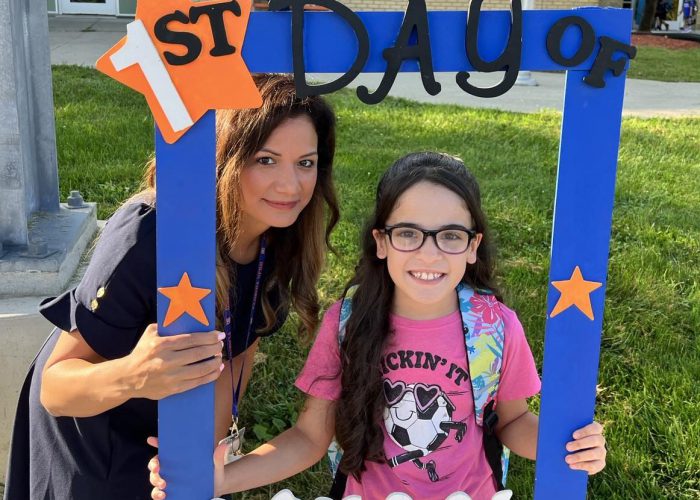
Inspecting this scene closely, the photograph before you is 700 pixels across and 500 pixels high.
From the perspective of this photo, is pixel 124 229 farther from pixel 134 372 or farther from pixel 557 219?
pixel 557 219

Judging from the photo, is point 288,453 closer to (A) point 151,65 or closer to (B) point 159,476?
(B) point 159,476

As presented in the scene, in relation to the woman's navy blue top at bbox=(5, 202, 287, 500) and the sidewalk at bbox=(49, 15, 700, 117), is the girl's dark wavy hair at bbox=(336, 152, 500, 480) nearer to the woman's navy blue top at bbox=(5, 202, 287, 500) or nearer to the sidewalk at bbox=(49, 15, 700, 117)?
the woman's navy blue top at bbox=(5, 202, 287, 500)

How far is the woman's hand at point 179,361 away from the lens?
1.36 m

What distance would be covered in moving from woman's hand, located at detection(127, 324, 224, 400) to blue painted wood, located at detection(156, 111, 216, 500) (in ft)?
0.06

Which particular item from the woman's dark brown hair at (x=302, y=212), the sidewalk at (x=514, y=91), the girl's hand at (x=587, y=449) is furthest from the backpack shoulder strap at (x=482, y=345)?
the sidewalk at (x=514, y=91)

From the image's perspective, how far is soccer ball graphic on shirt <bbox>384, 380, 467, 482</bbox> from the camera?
1.69 m

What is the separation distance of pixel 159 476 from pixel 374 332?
0.52 metres

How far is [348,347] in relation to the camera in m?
1.71

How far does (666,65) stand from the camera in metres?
12.6

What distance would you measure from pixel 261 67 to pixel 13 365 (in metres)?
1.55

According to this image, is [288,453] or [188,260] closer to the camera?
[188,260]

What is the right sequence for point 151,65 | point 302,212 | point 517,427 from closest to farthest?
point 151,65 < point 517,427 < point 302,212

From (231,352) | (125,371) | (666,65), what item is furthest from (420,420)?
(666,65)

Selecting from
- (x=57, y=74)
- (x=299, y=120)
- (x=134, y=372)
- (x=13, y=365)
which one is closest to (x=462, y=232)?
(x=299, y=120)
